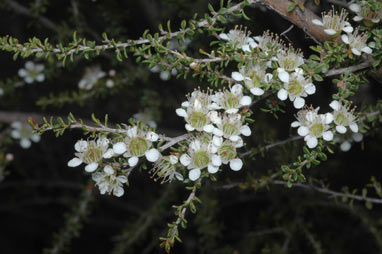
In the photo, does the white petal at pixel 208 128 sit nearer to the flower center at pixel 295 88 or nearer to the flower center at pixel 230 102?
the flower center at pixel 230 102

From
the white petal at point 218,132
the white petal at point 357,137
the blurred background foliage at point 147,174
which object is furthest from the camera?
the blurred background foliage at point 147,174

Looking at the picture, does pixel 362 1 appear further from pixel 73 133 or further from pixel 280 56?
pixel 73 133

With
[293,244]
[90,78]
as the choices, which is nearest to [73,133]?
[90,78]

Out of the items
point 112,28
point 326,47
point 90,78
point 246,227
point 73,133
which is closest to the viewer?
point 326,47

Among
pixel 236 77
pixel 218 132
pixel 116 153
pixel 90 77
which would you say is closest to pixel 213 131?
pixel 218 132

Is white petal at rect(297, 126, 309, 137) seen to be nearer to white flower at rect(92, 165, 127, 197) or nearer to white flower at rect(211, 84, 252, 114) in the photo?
white flower at rect(211, 84, 252, 114)

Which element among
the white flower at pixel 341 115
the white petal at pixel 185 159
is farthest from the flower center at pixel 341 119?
the white petal at pixel 185 159

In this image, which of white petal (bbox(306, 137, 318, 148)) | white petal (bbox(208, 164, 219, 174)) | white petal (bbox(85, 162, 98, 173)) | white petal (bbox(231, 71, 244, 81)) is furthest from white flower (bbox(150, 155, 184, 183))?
white petal (bbox(306, 137, 318, 148))

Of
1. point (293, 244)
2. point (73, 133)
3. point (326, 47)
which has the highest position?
point (73, 133)
